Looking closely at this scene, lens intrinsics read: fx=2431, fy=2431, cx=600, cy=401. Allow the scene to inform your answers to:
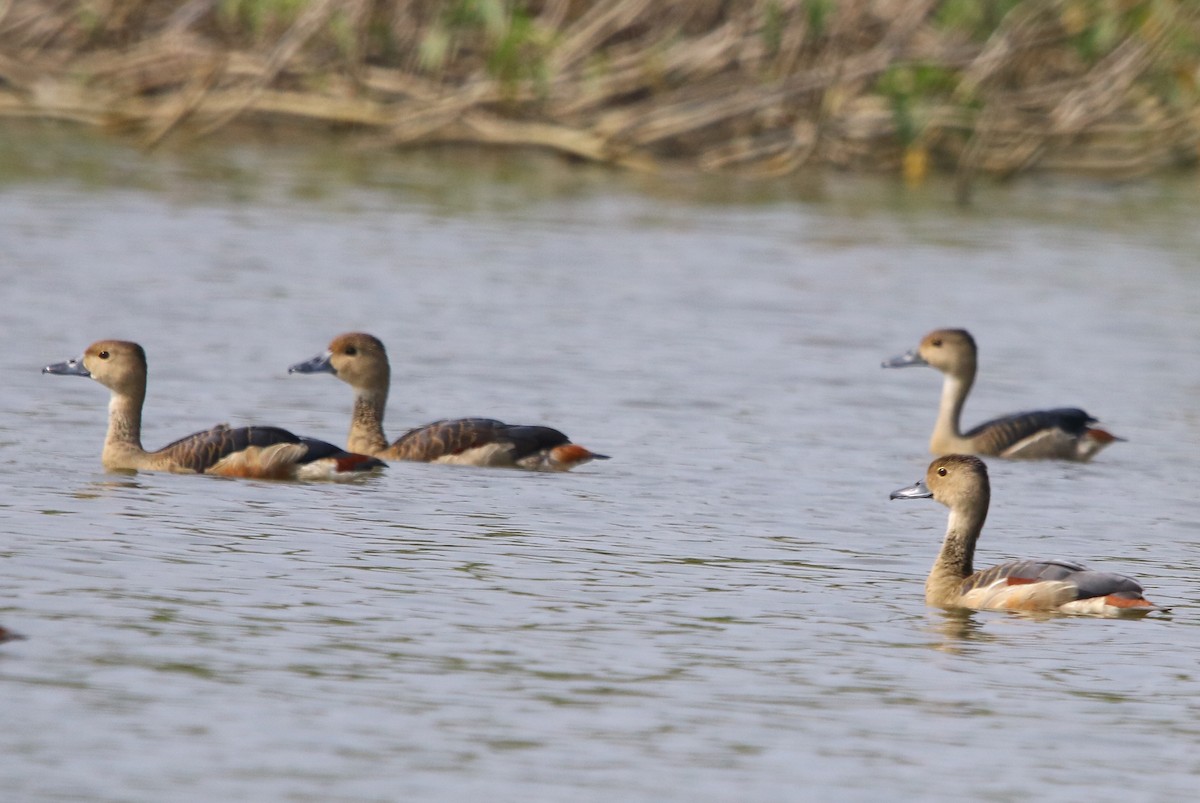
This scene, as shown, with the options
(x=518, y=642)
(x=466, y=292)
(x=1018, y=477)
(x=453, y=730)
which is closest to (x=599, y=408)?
(x=1018, y=477)

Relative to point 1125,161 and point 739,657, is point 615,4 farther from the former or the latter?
point 739,657

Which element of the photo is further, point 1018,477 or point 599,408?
point 599,408

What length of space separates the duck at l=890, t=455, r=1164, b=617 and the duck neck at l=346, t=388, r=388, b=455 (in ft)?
12.7

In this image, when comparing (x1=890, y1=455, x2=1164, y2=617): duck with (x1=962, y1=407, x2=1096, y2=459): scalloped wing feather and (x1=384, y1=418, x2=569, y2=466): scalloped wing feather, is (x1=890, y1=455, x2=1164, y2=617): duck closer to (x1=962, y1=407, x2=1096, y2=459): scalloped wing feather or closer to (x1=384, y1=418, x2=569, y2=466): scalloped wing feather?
(x1=384, y1=418, x2=569, y2=466): scalloped wing feather

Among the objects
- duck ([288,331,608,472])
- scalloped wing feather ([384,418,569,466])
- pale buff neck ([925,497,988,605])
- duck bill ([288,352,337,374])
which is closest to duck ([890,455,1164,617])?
pale buff neck ([925,497,988,605])

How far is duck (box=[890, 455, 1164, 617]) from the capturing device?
973cm

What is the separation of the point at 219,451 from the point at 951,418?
4.95 metres

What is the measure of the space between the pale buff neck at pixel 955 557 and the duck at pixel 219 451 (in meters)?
3.32

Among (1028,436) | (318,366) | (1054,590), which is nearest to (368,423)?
(318,366)

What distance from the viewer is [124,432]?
1267cm

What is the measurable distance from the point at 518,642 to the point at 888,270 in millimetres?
14330

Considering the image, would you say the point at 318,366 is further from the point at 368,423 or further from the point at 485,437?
the point at 485,437

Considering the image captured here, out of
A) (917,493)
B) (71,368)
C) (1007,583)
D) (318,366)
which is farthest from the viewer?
(318,366)

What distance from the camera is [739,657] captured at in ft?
28.8
